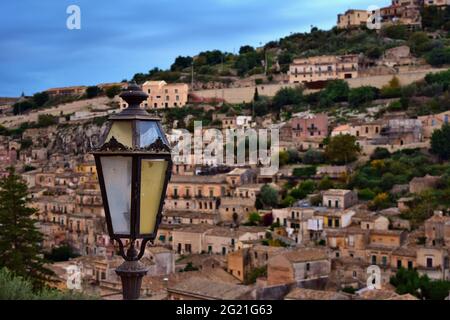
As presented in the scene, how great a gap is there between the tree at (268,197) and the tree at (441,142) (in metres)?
7.40

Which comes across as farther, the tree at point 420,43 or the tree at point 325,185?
the tree at point 420,43

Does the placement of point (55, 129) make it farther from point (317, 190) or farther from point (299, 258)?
point (299, 258)

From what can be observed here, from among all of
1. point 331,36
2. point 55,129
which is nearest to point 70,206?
point 55,129

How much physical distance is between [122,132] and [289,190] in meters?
29.6

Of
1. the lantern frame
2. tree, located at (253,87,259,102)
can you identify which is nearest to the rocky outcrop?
tree, located at (253,87,259,102)

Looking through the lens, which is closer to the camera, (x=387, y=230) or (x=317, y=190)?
(x=387, y=230)

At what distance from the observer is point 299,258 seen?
22.4 metres

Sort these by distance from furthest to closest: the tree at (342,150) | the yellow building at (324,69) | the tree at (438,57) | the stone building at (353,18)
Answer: the stone building at (353,18) → the yellow building at (324,69) → the tree at (438,57) → the tree at (342,150)

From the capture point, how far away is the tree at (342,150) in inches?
1348

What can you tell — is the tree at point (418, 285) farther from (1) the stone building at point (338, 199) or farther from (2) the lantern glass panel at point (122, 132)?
(2) the lantern glass panel at point (122, 132)

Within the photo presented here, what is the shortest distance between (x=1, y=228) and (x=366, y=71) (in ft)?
123

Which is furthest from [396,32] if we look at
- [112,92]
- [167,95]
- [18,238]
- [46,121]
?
[18,238]

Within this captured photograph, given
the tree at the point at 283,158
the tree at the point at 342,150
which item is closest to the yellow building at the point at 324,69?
the tree at the point at 283,158

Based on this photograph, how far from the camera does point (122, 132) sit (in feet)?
9.32
